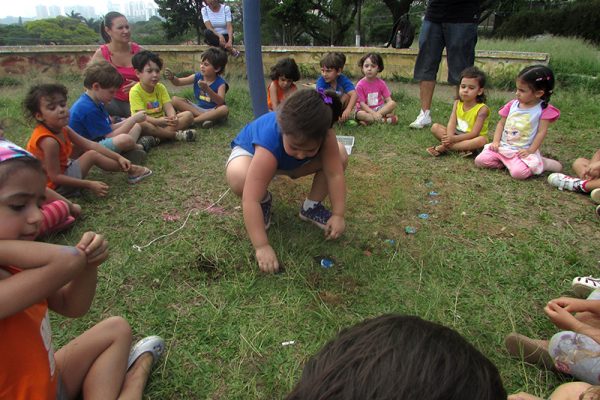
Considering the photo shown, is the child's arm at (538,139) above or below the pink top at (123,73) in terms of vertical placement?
below

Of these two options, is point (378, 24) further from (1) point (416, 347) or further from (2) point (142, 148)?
(1) point (416, 347)

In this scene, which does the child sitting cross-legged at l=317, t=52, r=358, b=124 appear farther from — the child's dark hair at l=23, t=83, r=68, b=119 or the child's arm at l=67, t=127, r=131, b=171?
the child's dark hair at l=23, t=83, r=68, b=119

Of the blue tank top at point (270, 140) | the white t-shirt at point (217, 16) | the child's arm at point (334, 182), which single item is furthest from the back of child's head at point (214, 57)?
the child's arm at point (334, 182)

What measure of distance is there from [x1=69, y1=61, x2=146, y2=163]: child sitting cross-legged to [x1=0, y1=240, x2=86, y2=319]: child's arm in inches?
107

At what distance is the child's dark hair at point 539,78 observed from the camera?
134 inches

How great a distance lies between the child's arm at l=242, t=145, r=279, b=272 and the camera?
2176 millimetres

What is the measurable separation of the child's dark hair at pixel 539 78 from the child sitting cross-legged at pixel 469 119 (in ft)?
1.58

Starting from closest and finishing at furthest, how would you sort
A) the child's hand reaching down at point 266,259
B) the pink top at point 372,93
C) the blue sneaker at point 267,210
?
the child's hand reaching down at point 266,259 → the blue sneaker at point 267,210 → the pink top at point 372,93

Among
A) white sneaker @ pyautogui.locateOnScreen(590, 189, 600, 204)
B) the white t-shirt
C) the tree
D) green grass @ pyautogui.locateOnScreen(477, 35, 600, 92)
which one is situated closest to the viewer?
white sneaker @ pyautogui.locateOnScreen(590, 189, 600, 204)

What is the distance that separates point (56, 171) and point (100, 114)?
0.93m

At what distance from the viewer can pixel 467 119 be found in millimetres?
4117

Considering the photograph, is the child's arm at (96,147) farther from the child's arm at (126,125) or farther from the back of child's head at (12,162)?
the back of child's head at (12,162)

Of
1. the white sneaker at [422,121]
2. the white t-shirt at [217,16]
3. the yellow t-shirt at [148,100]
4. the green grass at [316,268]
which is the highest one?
the white t-shirt at [217,16]

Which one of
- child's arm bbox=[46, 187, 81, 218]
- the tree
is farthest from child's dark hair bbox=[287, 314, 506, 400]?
the tree
